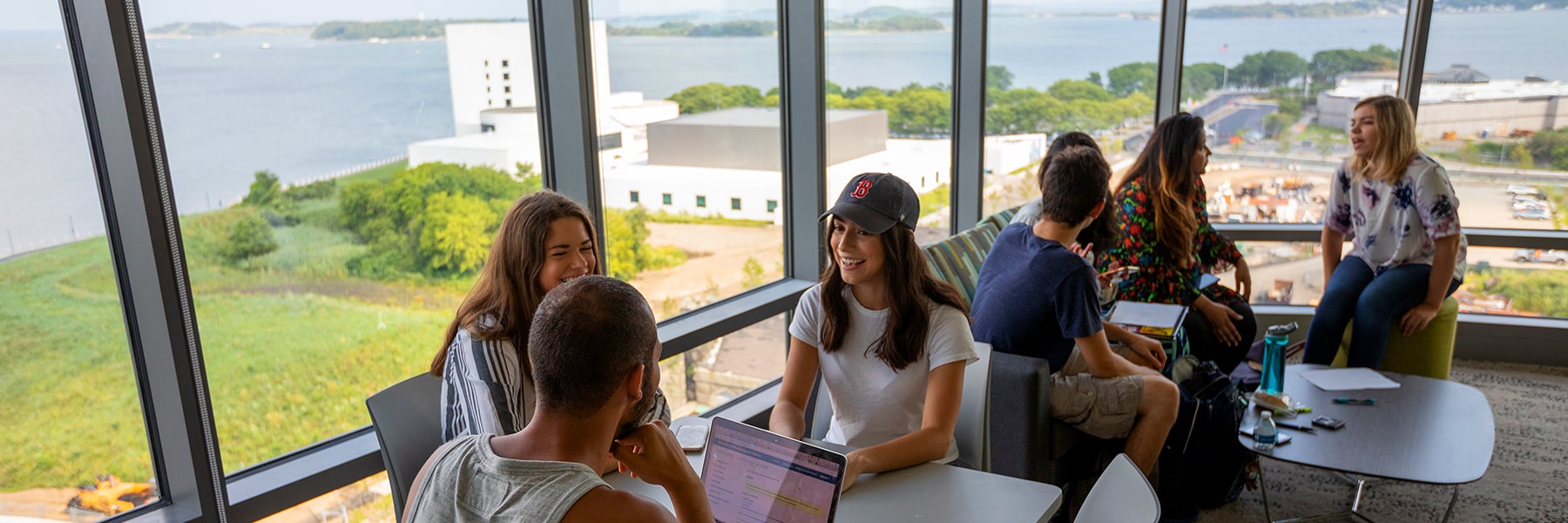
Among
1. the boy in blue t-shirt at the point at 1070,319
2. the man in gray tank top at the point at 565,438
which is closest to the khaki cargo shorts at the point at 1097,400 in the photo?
the boy in blue t-shirt at the point at 1070,319

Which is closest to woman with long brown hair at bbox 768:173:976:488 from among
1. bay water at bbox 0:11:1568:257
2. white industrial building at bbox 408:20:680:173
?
white industrial building at bbox 408:20:680:173

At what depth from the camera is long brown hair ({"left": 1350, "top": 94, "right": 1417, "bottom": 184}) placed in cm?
385

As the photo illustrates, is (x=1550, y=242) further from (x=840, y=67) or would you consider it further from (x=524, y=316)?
(x=524, y=316)

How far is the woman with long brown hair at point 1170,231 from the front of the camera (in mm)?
3721

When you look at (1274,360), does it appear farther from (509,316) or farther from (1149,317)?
(509,316)

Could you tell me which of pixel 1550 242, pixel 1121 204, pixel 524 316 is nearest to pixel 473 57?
pixel 524 316

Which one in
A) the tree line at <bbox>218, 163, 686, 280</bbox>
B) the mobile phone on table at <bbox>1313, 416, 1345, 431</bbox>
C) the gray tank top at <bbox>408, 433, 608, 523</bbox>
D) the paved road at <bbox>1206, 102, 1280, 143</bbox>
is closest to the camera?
the gray tank top at <bbox>408, 433, 608, 523</bbox>

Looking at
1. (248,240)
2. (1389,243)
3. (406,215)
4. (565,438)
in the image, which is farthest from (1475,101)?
(248,240)

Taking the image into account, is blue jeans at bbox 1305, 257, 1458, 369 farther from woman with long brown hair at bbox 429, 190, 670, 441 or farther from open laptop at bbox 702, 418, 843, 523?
open laptop at bbox 702, 418, 843, 523

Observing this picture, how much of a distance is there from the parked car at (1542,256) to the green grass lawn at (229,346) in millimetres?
5112

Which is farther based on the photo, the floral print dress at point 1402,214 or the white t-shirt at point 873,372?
the floral print dress at point 1402,214

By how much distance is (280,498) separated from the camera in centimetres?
222

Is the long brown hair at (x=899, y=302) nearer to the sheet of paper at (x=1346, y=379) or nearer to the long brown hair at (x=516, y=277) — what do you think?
the long brown hair at (x=516, y=277)

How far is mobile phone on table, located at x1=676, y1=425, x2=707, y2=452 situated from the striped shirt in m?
0.14
